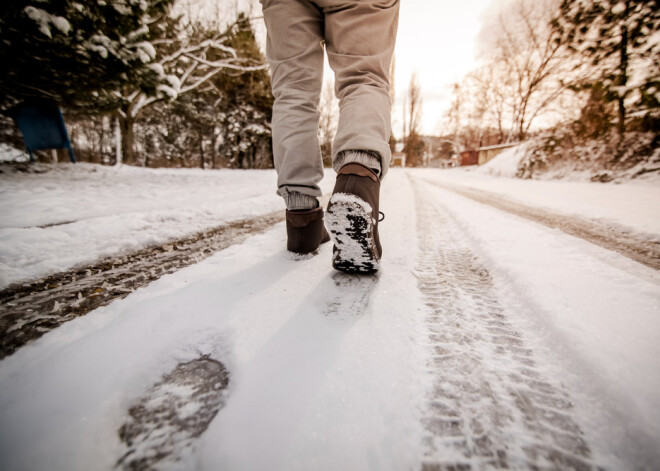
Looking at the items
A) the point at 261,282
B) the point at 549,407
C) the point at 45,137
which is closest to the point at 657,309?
the point at 549,407

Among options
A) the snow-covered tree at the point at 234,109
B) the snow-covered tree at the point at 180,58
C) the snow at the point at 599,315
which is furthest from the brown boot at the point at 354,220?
the snow-covered tree at the point at 234,109

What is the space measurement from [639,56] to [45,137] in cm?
1048

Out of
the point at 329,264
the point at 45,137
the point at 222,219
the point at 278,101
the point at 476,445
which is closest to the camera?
the point at 476,445

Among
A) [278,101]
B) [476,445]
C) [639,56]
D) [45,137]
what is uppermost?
[639,56]

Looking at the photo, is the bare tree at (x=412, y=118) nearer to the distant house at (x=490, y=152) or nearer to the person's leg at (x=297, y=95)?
the distant house at (x=490, y=152)

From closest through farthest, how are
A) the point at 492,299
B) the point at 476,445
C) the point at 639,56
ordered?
the point at 476,445
the point at 492,299
the point at 639,56

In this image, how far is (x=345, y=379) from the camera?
1.25 feet

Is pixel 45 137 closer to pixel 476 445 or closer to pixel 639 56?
pixel 476 445

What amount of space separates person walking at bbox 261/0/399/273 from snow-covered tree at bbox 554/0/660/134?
6.14 metres

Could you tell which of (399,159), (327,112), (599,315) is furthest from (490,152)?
(399,159)

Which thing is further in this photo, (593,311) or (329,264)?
(329,264)

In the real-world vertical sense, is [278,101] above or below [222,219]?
above

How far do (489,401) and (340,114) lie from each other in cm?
85

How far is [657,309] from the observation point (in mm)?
529
